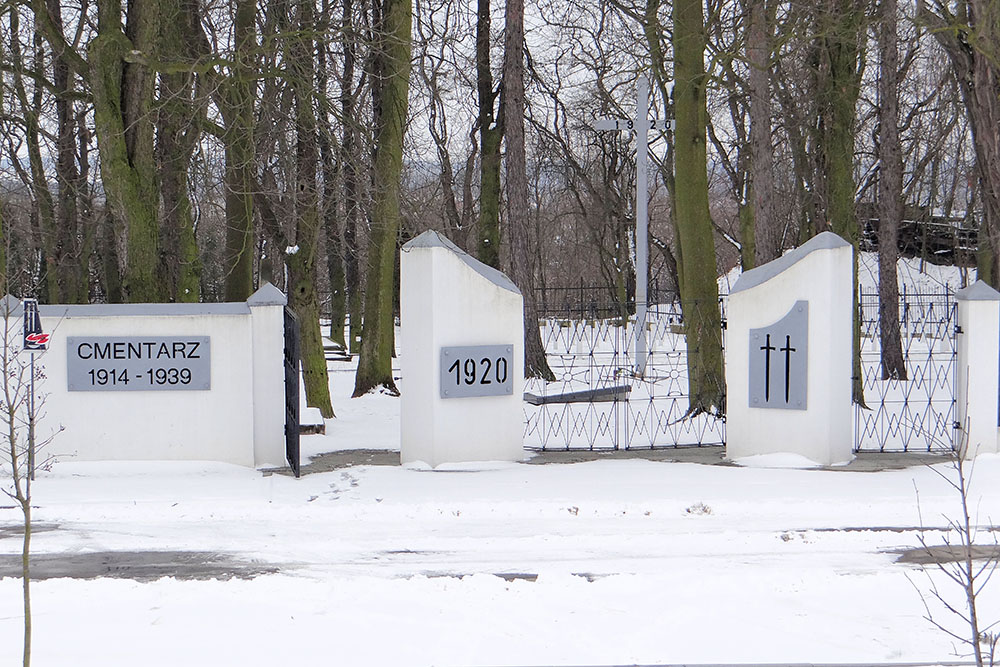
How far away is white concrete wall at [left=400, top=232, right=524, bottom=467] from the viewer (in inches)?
427

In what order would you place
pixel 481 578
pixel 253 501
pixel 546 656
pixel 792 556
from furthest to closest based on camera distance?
pixel 253 501 → pixel 792 556 → pixel 481 578 → pixel 546 656

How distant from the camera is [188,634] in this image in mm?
5605

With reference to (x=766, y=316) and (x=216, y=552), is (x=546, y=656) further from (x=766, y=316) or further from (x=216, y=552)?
(x=766, y=316)

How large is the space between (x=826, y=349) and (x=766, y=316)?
2.35 feet

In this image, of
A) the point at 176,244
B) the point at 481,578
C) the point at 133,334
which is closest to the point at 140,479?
the point at 133,334

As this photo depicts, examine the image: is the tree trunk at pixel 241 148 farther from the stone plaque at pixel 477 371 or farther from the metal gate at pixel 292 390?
the stone plaque at pixel 477 371

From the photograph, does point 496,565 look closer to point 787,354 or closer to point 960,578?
point 960,578

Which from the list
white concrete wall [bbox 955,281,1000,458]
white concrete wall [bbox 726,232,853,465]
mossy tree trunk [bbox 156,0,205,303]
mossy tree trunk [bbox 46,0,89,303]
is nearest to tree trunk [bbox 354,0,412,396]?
mossy tree trunk [bbox 156,0,205,303]

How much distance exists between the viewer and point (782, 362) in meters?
11.1

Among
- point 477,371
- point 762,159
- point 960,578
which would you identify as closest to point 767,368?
point 477,371

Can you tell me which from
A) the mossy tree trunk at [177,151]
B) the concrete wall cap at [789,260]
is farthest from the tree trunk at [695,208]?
the mossy tree trunk at [177,151]

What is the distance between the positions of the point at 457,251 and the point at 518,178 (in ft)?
29.8

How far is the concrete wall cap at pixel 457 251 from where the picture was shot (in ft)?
35.6

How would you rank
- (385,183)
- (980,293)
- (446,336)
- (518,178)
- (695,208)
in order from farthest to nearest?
(518,178) → (385,183) → (695,208) → (980,293) → (446,336)
